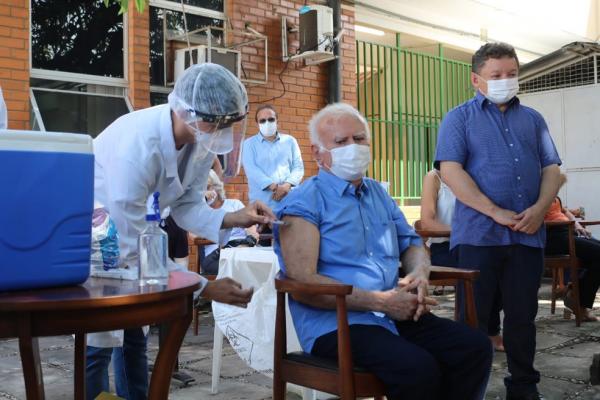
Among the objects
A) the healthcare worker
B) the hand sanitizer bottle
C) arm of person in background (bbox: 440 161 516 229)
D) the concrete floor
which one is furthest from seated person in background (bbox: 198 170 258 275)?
the hand sanitizer bottle

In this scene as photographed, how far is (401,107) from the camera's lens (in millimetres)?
10664

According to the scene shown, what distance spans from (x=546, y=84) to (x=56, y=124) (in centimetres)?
794

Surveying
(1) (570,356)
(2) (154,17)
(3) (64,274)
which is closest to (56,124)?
(2) (154,17)

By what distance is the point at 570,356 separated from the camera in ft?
16.2

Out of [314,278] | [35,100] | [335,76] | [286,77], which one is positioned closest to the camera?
[314,278]

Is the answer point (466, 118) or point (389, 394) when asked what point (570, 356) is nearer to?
point (466, 118)

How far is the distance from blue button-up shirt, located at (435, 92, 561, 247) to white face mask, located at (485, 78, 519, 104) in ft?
0.21

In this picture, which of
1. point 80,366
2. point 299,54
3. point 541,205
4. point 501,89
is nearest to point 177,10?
point 299,54

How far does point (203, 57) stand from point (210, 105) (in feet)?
17.2

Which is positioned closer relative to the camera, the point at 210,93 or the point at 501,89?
the point at 210,93

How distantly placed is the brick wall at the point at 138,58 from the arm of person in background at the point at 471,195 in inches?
170

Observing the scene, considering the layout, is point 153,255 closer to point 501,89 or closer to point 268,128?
point 501,89

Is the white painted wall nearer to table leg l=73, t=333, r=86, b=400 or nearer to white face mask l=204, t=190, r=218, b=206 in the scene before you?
white face mask l=204, t=190, r=218, b=206

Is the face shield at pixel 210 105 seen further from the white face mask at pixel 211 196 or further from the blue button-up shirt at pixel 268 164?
the blue button-up shirt at pixel 268 164
